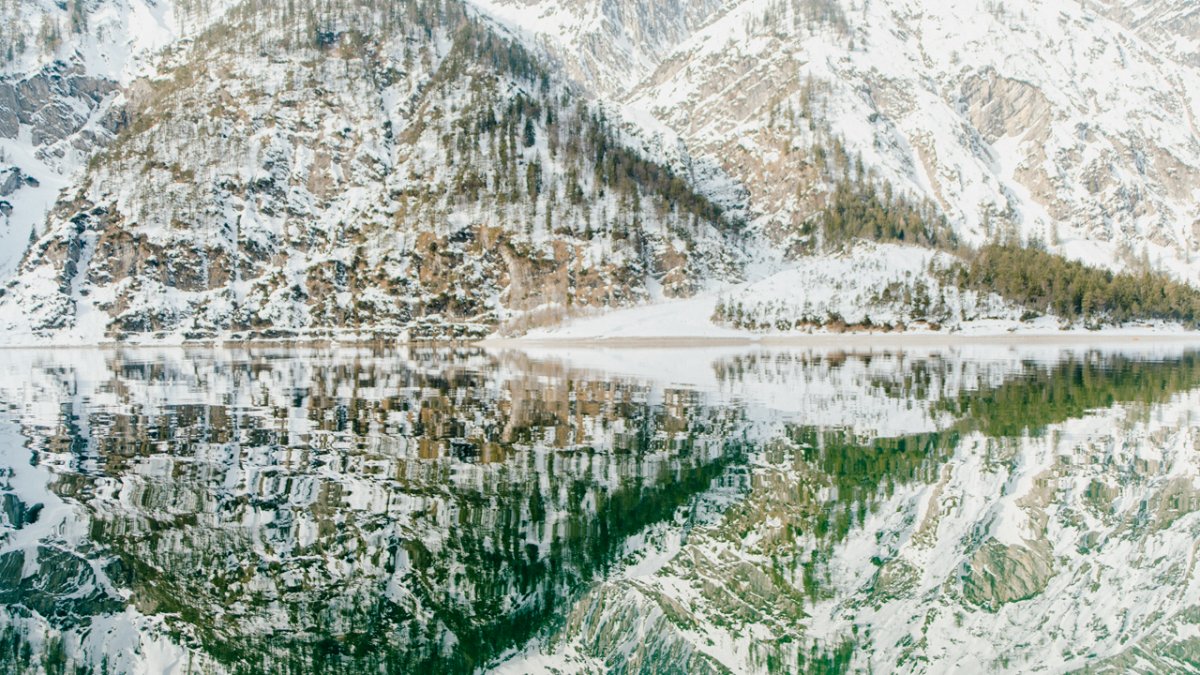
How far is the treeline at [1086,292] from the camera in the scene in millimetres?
112250

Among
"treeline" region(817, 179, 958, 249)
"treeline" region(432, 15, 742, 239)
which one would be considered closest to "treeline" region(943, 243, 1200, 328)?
"treeline" region(817, 179, 958, 249)

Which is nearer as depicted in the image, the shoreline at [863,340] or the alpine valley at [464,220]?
the shoreline at [863,340]

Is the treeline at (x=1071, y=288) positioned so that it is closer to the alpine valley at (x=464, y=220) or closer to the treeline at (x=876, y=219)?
the alpine valley at (x=464, y=220)

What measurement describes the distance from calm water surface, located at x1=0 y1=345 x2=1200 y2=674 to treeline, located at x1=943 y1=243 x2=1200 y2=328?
9181 cm

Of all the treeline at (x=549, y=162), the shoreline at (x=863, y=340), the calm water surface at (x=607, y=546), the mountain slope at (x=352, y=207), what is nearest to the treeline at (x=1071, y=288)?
the shoreline at (x=863, y=340)

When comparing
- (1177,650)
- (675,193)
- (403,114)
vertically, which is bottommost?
(1177,650)

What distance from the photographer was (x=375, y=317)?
142000 mm

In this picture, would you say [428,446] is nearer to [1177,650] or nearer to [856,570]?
[856,570]

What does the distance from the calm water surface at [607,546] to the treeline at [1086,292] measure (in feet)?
301

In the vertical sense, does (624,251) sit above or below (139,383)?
above

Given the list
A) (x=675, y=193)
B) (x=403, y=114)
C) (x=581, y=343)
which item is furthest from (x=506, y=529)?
(x=403, y=114)

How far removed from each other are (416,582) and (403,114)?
17021 cm

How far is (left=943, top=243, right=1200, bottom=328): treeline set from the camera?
112 meters

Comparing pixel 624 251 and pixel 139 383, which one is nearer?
pixel 139 383
